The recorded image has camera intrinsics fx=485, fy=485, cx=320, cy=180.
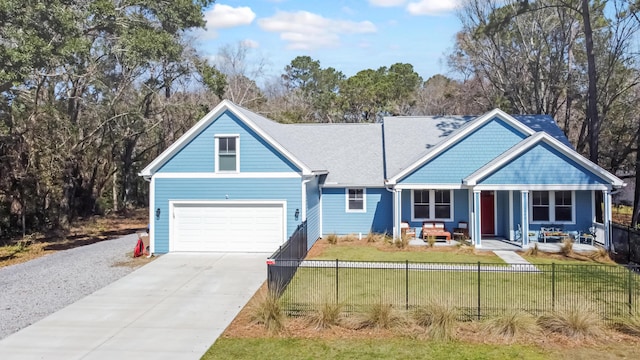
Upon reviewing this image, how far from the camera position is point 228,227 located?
19.0m

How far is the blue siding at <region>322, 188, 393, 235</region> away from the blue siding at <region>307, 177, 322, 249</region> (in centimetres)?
65

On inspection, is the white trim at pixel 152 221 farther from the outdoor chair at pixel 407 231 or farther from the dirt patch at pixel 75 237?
the outdoor chair at pixel 407 231

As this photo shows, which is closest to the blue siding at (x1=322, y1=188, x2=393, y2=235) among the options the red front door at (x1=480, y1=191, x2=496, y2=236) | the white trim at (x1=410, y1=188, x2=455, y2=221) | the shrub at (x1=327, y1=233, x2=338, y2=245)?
the white trim at (x1=410, y1=188, x2=455, y2=221)

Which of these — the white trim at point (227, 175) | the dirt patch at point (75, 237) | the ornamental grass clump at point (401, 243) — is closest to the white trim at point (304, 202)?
the white trim at point (227, 175)

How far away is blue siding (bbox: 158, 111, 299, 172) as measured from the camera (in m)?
18.8

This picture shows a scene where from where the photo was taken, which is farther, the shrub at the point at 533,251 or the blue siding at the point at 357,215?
the blue siding at the point at 357,215

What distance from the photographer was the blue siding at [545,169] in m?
19.3

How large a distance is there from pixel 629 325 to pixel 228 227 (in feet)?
44.1


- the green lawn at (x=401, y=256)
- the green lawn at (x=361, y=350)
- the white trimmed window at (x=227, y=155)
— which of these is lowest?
the green lawn at (x=361, y=350)

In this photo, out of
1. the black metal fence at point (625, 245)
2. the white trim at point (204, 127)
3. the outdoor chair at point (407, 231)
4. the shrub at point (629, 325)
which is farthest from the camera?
the outdoor chair at point (407, 231)

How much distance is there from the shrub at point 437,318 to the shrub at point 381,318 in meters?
0.39

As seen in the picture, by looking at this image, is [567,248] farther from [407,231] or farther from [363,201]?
[363,201]

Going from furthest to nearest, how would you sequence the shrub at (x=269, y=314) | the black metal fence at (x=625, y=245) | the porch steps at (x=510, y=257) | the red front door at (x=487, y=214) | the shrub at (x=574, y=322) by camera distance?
the red front door at (x=487, y=214) → the black metal fence at (x=625, y=245) → the porch steps at (x=510, y=257) → the shrub at (x=269, y=314) → the shrub at (x=574, y=322)

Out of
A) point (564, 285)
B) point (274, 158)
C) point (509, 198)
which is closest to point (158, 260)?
point (274, 158)
